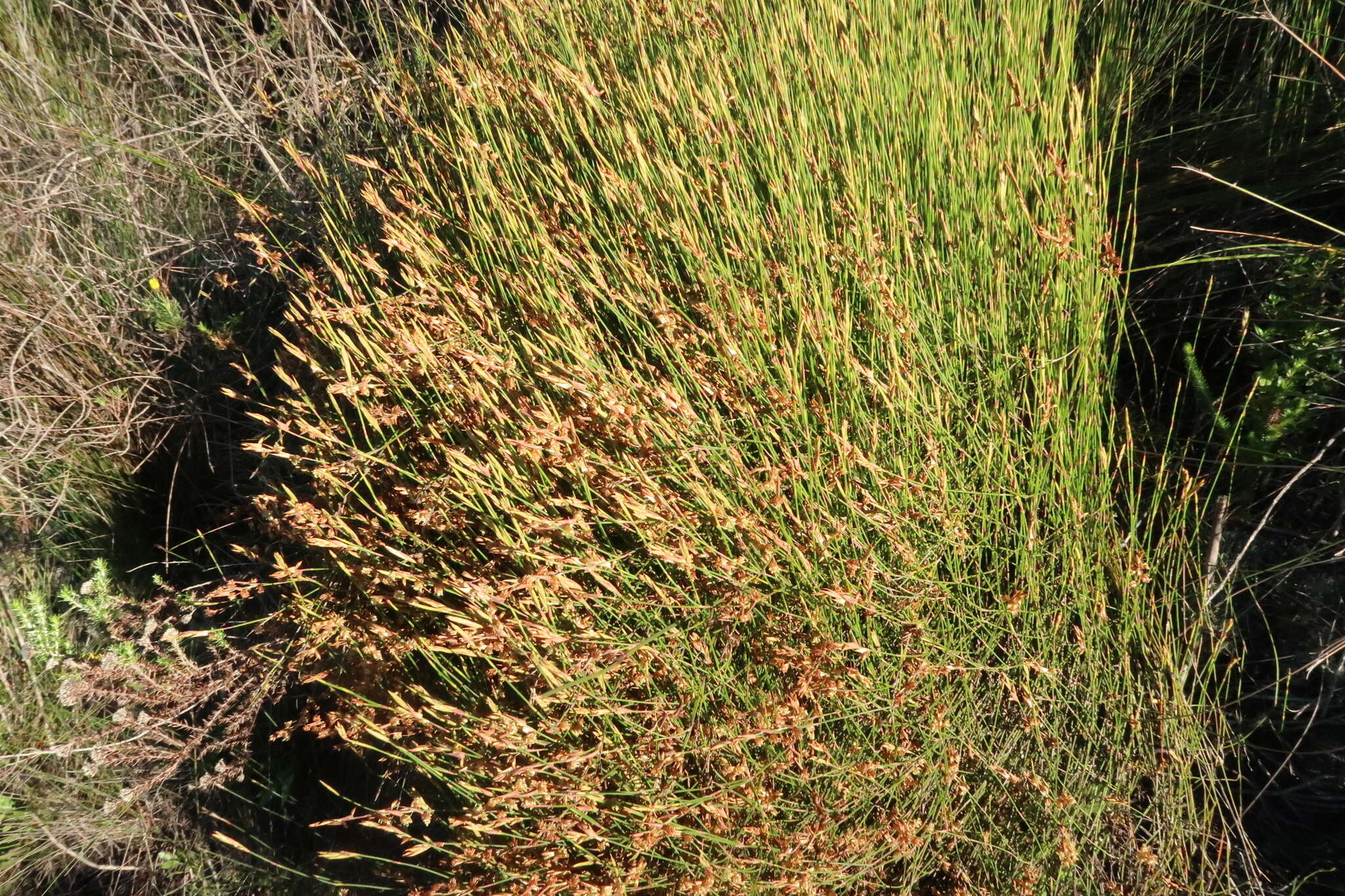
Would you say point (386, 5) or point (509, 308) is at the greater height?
point (386, 5)

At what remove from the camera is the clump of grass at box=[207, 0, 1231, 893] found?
5.14 feet

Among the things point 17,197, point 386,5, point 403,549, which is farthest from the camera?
point 386,5

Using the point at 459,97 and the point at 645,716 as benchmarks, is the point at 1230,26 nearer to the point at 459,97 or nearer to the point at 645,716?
the point at 459,97

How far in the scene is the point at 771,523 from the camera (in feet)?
5.48

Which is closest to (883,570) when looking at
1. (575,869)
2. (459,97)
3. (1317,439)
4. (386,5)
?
(575,869)

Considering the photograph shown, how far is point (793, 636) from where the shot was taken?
5.49 feet

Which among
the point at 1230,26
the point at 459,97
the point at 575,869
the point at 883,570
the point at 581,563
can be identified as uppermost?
the point at 459,97

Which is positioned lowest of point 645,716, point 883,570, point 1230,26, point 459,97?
point 645,716

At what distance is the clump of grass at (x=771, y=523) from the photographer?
5.14ft

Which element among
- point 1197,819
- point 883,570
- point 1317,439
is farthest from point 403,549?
point 1317,439

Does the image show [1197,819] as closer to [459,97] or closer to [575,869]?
[575,869]

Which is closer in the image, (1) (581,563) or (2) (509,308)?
(1) (581,563)

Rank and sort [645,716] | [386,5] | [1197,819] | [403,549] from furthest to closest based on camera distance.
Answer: [386,5] → [403,549] → [1197,819] → [645,716]

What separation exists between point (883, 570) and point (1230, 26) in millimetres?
1823
